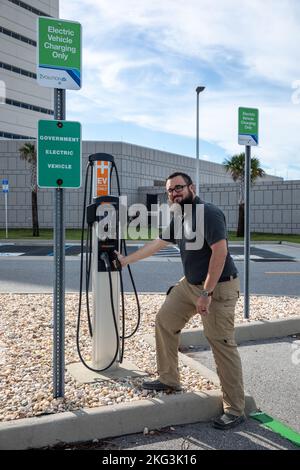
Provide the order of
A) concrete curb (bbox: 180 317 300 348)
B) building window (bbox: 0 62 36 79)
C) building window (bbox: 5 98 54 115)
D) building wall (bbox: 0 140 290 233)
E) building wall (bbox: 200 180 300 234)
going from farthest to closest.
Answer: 1. building window (bbox: 5 98 54 115)
2. building window (bbox: 0 62 36 79)
3. building wall (bbox: 0 140 290 233)
4. building wall (bbox: 200 180 300 234)
5. concrete curb (bbox: 180 317 300 348)

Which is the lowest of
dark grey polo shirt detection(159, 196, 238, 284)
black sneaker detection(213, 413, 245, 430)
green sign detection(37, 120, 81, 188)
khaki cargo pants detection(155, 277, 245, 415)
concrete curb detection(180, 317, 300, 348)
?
black sneaker detection(213, 413, 245, 430)

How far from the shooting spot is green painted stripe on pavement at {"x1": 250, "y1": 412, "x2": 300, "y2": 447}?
3367 millimetres

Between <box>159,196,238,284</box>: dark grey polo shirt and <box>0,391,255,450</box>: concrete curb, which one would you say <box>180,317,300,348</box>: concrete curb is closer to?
<box>0,391,255,450</box>: concrete curb

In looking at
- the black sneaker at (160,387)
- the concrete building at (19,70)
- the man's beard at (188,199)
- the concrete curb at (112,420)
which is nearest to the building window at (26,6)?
the concrete building at (19,70)

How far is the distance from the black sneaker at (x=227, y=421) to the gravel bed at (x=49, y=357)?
424 millimetres

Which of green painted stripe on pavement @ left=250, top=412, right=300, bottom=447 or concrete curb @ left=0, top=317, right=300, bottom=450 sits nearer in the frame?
concrete curb @ left=0, top=317, right=300, bottom=450

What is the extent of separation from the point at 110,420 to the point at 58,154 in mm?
1890

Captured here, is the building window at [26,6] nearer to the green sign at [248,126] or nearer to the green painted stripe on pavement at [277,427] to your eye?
the green sign at [248,126]

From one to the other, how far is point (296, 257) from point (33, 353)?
14.0 metres

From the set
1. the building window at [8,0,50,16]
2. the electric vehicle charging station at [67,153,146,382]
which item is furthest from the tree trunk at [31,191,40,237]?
the building window at [8,0,50,16]

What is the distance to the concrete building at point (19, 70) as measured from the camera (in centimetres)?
5838

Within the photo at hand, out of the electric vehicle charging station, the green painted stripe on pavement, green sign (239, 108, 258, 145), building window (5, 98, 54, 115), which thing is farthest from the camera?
building window (5, 98, 54, 115)

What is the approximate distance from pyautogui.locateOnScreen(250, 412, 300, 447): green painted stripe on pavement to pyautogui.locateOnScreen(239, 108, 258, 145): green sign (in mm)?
3785
